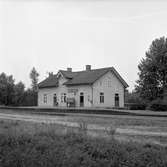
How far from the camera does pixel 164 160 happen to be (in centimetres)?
682

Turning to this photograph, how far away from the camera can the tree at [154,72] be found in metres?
54.4

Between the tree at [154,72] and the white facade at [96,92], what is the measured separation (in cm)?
808

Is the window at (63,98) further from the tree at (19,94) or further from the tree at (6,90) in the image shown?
the tree at (6,90)

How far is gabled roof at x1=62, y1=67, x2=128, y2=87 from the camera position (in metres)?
44.9

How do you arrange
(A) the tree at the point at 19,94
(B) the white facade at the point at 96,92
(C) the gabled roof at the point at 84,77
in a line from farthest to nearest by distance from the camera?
(A) the tree at the point at 19,94
(C) the gabled roof at the point at 84,77
(B) the white facade at the point at 96,92

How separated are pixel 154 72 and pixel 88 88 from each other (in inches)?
648

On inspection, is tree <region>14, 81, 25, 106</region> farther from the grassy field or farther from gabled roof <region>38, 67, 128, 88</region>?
the grassy field

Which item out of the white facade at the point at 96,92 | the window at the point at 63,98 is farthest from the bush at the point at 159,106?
the window at the point at 63,98

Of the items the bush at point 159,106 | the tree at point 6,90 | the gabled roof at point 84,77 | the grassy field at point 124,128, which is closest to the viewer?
the grassy field at point 124,128

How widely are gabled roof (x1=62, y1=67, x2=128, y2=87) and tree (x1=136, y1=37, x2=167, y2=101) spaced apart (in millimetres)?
8279

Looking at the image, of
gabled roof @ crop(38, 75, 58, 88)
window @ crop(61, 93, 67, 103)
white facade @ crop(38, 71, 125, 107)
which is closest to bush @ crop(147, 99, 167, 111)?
white facade @ crop(38, 71, 125, 107)

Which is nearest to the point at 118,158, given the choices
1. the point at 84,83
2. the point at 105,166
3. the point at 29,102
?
the point at 105,166

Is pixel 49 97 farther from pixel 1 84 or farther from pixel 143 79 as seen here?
pixel 143 79

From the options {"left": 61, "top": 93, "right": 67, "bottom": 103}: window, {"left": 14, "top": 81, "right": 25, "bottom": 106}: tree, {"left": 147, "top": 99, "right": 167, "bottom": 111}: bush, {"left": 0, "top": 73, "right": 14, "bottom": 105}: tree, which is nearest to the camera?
{"left": 147, "top": 99, "right": 167, "bottom": 111}: bush
